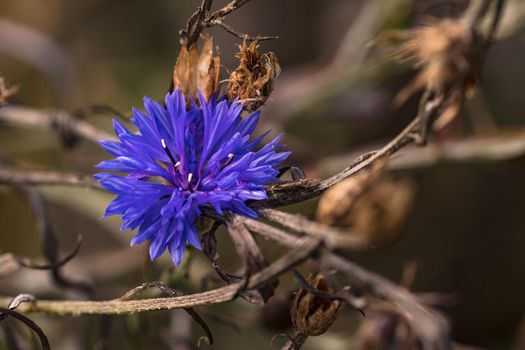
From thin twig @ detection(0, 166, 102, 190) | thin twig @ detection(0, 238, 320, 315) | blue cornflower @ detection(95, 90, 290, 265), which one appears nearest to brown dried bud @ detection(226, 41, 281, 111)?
blue cornflower @ detection(95, 90, 290, 265)

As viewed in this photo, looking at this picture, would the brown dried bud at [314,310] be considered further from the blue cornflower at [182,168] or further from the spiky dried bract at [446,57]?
the spiky dried bract at [446,57]

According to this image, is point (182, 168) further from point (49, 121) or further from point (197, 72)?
point (49, 121)

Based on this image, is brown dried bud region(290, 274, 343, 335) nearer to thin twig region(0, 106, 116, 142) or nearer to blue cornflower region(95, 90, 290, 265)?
blue cornflower region(95, 90, 290, 265)

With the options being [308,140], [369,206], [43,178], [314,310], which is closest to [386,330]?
[369,206]

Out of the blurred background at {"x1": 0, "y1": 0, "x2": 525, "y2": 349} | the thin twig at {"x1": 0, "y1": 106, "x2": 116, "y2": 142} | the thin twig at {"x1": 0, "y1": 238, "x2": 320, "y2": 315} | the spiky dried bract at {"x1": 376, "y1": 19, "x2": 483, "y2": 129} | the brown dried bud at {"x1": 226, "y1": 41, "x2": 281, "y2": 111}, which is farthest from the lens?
the blurred background at {"x1": 0, "y1": 0, "x2": 525, "y2": 349}

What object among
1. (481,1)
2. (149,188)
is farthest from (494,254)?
(149,188)

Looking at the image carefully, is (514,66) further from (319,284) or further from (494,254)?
(319,284)
